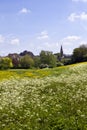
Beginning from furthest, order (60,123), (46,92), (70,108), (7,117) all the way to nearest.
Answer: (46,92) < (70,108) < (7,117) < (60,123)

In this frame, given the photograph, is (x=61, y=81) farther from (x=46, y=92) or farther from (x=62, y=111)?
(x=62, y=111)

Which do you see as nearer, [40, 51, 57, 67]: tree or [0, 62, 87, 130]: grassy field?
[0, 62, 87, 130]: grassy field

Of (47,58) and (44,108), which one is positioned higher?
(47,58)

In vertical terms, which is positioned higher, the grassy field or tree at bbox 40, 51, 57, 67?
tree at bbox 40, 51, 57, 67

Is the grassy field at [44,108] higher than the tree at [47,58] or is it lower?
lower

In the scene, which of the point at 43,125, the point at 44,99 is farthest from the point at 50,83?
the point at 43,125

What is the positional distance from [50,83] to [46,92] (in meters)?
3.93

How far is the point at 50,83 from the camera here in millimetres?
28266

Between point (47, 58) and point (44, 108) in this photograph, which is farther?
point (47, 58)

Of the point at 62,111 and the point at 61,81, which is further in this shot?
the point at 61,81

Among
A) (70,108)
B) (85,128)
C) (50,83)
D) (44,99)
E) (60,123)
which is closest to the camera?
(85,128)

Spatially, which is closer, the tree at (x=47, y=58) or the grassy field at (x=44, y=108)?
the grassy field at (x=44, y=108)

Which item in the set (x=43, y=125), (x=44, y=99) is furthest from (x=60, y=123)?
(x=44, y=99)

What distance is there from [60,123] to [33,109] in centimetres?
324
